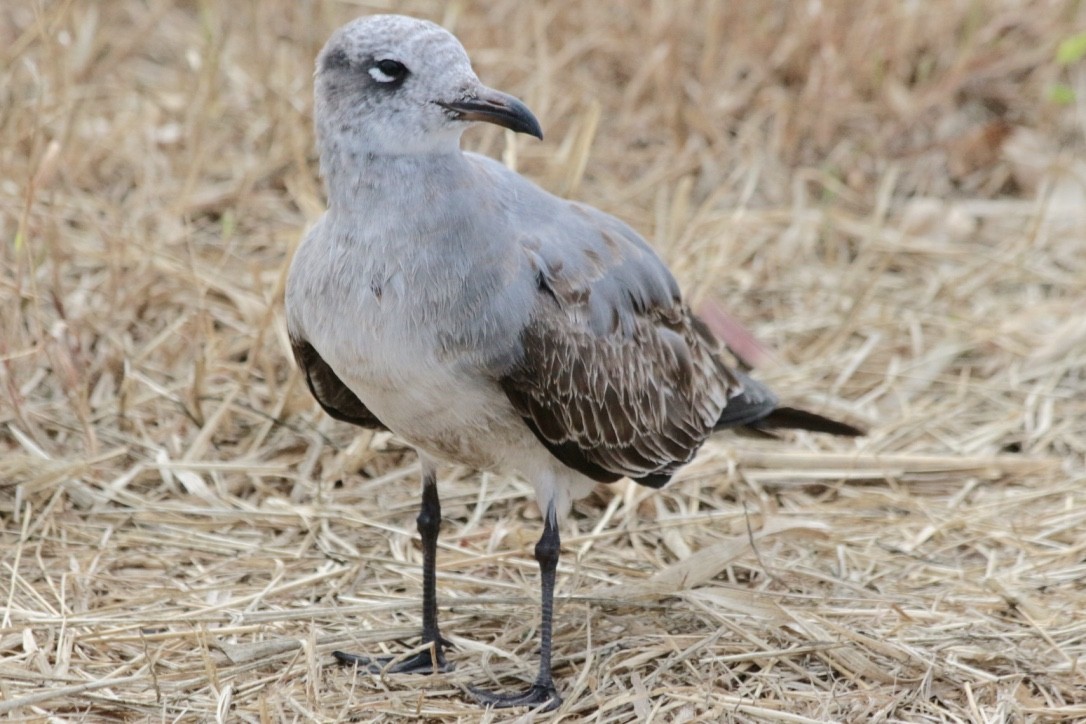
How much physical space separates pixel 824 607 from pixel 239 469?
6.61 ft

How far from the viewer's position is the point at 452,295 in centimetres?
353

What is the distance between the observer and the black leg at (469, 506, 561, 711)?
381 cm

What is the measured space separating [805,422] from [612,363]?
1006 mm

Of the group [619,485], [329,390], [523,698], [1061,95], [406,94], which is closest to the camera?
[406,94]

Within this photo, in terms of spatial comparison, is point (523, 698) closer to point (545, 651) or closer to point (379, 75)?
point (545, 651)

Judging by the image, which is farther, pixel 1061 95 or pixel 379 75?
pixel 1061 95

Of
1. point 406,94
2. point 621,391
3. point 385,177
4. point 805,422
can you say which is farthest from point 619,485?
point 406,94

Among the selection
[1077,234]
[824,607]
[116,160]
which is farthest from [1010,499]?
[116,160]

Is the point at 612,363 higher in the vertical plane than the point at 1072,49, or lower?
lower

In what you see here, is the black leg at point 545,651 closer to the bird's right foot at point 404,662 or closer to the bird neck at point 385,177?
the bird's right foot at point 404,662

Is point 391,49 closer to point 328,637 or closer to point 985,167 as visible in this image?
point 328,637

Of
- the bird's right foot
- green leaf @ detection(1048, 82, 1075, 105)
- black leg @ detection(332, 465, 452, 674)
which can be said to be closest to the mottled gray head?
black leg @ detection(332, 465, 452, 674)

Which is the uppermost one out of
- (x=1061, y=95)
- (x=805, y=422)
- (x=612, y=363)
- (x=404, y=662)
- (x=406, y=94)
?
(x=406, y=94)

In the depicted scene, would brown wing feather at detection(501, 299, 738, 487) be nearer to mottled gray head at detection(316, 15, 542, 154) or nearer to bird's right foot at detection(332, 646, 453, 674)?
mottled gray head at detection(316, 15, 542, 154)
